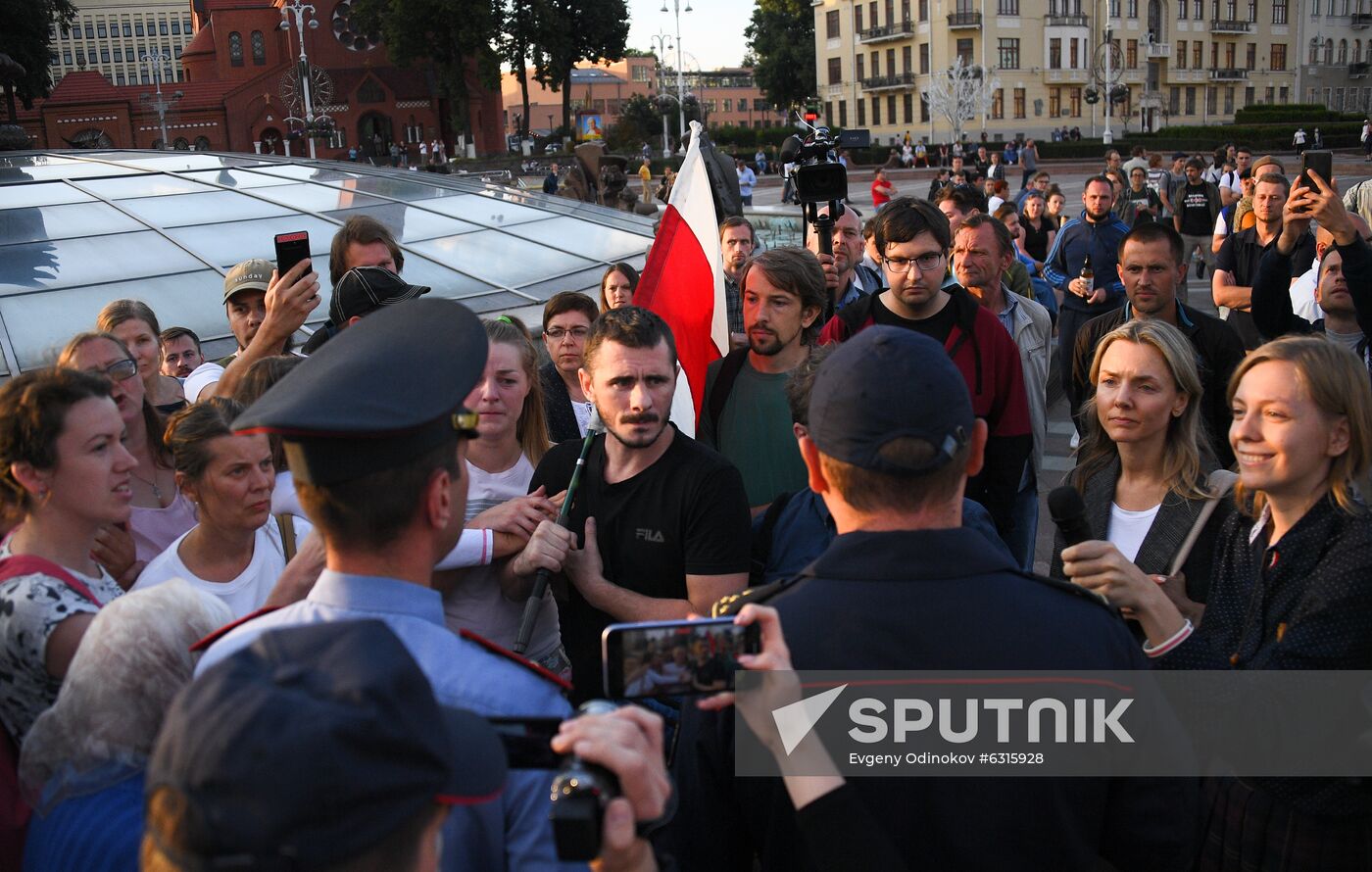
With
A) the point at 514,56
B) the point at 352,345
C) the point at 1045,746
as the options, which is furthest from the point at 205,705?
the point at 514,56

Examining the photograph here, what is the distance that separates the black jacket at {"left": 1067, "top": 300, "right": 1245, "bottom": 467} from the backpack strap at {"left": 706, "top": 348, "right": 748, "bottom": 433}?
1302 millimetres

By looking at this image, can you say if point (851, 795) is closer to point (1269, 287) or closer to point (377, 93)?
point (1269, 287)

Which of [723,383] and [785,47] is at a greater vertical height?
[785,47]

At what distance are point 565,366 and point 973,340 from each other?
1.76m

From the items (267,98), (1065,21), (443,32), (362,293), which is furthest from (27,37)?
(1065,21)

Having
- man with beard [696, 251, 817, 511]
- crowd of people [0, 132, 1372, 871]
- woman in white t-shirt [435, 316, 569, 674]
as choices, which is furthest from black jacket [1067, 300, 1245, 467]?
woman in white t-shirt [435, 316, 569, 674]

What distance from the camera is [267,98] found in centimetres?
6544

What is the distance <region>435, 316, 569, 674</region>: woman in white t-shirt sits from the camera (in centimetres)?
327

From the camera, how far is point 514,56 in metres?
63.9

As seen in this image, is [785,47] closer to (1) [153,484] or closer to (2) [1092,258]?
(2) [1092,258]

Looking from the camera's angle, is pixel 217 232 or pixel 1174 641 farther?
pixel 217 232

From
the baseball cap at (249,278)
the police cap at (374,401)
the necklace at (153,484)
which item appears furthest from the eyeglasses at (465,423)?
the baseball cap at (249,278)

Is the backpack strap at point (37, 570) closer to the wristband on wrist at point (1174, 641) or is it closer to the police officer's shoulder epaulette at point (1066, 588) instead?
the police officer's shoulder epaulette at point (1066, 588)

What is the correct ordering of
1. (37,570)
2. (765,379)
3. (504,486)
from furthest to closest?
(765,379), (504,486), (37,570)
